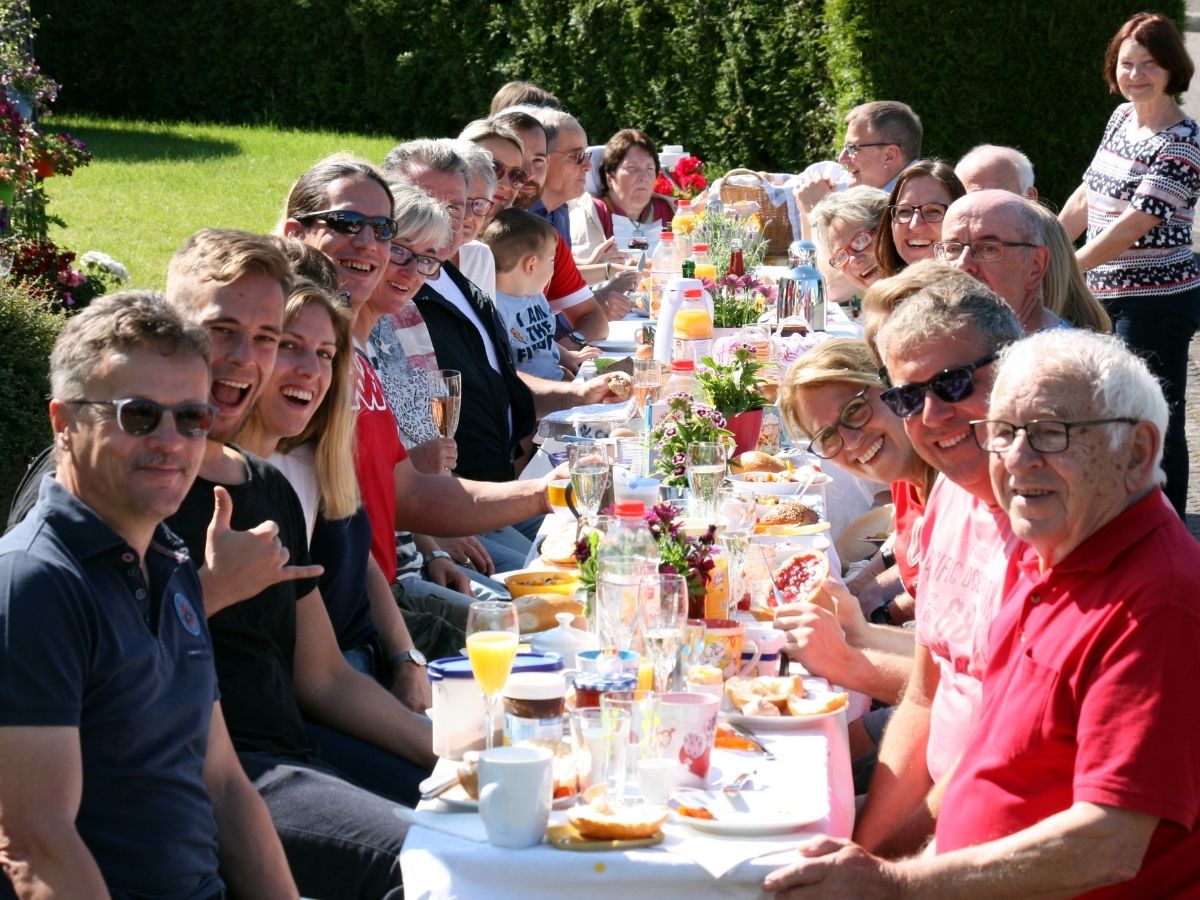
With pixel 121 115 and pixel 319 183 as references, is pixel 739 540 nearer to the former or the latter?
pixel 319 183

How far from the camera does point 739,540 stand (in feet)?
9.71

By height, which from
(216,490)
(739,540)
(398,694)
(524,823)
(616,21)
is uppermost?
(616,21)

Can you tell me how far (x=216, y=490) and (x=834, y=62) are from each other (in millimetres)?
11302

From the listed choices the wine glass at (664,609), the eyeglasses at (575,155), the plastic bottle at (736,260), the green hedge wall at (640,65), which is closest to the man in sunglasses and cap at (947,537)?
the wine glass at (664,609)

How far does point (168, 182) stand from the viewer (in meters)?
16.0

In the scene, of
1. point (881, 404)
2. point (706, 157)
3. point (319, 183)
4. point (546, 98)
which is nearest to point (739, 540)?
point (881, 404)

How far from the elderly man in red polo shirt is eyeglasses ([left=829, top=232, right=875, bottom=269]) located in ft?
13.0

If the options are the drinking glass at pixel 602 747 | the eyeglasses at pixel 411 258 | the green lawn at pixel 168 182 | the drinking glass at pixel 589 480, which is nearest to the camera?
the drinking glass at pixel 602 747

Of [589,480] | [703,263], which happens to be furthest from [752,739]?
[703,263]

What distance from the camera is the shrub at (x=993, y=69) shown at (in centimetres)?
1238

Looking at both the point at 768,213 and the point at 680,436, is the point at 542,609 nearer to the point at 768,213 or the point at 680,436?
the point at 680,436

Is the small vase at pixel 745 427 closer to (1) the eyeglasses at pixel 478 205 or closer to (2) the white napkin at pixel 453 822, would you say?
(1) the eyeglasses at pixel 478 205

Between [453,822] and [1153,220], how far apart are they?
16.7ft

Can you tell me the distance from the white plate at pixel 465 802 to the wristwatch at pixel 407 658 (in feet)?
4.11
